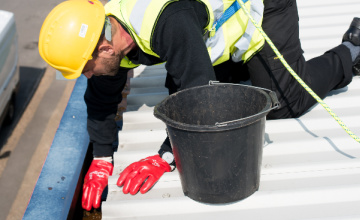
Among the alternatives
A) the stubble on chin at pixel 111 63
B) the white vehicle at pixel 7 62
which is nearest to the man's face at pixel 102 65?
the stubble on chin at pixel 111 63

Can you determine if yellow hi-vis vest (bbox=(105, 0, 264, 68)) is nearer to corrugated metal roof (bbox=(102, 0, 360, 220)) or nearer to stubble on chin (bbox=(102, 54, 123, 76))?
stubble on chin (bbox=(102, 54, 123, 76))

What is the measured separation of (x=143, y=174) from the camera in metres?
2.68

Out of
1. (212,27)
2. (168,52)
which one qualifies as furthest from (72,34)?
(212,27)

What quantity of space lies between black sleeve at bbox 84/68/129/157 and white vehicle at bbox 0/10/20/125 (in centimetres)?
218

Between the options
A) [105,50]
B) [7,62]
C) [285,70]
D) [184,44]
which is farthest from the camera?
[7,62]

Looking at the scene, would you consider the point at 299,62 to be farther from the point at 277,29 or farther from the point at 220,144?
the point at 220,144

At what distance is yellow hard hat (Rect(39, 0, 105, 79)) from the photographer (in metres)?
2.68

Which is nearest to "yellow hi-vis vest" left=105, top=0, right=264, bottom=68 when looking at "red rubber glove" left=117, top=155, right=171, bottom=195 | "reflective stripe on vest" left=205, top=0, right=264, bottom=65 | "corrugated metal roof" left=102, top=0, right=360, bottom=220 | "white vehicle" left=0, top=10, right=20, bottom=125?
"reflective stripe on vest" left=205, top=0, right=264, bottom=65

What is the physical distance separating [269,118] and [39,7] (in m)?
7.84

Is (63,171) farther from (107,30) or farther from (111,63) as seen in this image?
(107,30)

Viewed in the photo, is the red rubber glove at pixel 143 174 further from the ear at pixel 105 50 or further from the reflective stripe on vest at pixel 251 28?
the reflective stripe on vest at pixel 251 28

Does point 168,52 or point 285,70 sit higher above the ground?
point 168,52

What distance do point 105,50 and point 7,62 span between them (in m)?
3.14

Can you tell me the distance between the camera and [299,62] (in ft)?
11.3
